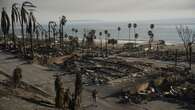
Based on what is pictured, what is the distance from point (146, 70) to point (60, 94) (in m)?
28.4

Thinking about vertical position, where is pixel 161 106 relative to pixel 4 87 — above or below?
below

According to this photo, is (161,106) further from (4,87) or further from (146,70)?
(146,70)

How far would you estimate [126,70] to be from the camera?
54812mm

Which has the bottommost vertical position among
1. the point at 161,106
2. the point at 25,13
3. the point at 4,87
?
the point at 161,106

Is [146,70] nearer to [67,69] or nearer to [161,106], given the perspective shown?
[67,69]

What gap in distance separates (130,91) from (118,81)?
7.13 m

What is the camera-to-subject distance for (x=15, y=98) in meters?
29.8

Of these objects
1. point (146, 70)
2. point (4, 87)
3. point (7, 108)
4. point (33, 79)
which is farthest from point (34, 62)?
point (7, 108)

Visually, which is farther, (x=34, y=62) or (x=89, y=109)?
(x=34, y=62)

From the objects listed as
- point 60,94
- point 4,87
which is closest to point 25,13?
point 4,87

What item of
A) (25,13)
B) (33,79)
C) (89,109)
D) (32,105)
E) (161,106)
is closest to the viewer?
(32,105)

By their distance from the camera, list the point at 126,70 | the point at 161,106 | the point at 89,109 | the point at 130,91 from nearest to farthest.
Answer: the point at 89,109, the point at 161,106, the point at 130,91, the point at 126,70

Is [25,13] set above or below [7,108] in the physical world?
above

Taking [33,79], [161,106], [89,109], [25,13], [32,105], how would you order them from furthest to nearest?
[25,13] → [33,79] → [161,106] → [89,109] → [32,105]
